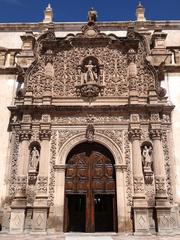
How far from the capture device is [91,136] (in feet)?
37.4

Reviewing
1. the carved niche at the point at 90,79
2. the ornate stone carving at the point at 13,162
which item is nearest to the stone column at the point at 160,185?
the carved niche at the point at 90,79

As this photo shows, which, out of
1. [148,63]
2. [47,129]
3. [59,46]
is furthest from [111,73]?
[47,129]

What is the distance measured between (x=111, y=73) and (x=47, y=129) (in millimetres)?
3418

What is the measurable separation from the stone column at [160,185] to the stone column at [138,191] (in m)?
0.43

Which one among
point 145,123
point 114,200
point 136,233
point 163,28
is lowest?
A: point 136,233

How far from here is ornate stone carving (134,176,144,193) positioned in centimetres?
1062

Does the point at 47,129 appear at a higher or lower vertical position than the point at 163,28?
lower

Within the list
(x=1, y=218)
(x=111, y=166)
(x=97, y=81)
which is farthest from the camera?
(x=97, y=81)

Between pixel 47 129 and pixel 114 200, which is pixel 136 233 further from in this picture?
pixel 47 129

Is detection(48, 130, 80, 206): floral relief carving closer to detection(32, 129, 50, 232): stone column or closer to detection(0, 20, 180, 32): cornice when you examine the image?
detection(32, 129, 50, 232): stone column

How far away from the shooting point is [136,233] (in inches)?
391

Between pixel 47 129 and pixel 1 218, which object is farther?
pixel 47 129

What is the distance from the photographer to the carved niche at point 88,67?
12133mm

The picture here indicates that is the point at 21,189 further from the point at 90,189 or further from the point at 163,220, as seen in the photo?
the point at 163,220
